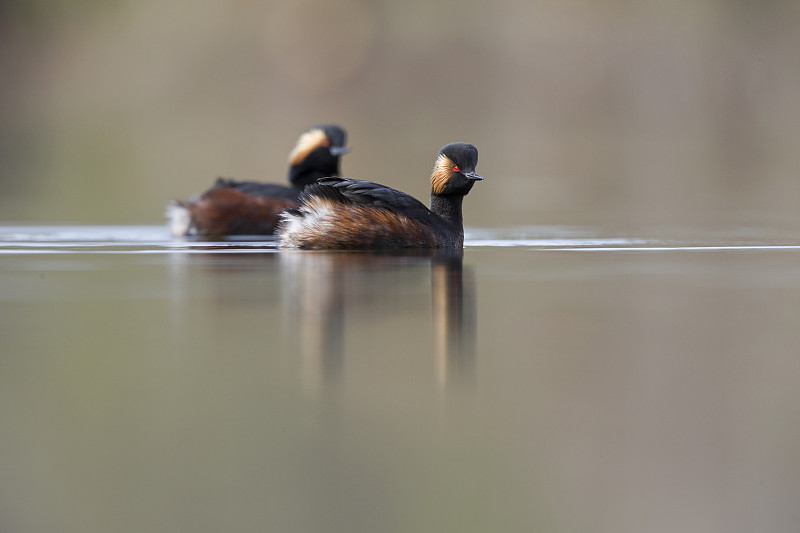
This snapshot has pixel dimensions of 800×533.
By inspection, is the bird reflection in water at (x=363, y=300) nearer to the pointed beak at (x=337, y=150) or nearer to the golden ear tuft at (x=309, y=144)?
the pointed beak at (x=337, y=150)

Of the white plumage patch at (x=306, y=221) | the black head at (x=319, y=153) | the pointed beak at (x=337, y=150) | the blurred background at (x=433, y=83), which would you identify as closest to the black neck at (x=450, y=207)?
the white plumage patch at (x=306, y=221)

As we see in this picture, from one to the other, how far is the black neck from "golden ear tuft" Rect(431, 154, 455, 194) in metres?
0.07

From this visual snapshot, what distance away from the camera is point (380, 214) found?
26.5 ft

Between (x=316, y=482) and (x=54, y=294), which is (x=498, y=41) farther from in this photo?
(x=316, y=482)

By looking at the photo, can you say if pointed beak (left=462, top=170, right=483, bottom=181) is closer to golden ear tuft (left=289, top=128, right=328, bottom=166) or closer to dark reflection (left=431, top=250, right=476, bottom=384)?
dark reflection (left=431, top=250, right=476, bottom=384)

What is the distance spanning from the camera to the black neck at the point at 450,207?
8453 mm

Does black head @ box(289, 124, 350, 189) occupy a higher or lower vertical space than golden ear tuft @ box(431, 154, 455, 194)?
higher

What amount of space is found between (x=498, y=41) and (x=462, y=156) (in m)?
20.8

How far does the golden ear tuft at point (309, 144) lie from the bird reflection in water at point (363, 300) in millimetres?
2633

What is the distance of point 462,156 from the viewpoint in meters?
8.32

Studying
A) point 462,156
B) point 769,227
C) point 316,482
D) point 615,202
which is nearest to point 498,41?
point 615,202

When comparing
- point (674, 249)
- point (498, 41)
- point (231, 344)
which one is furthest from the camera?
point (498, 41)

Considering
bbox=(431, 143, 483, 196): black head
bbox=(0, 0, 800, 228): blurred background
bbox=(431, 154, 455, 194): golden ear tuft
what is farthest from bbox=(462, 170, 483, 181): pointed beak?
bbox=(0, 0, 800, 228): blurred background

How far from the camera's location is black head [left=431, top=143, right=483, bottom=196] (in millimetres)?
8320
